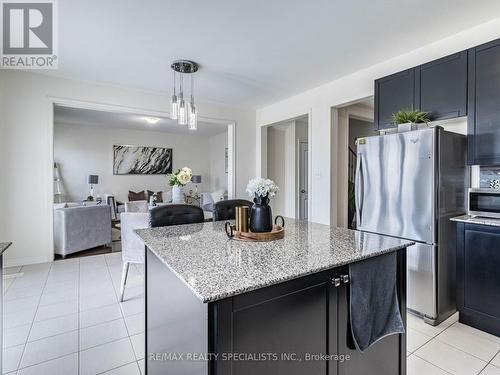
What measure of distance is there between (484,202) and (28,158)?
520 cm

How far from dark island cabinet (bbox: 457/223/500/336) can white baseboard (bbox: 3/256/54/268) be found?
15.9 feet

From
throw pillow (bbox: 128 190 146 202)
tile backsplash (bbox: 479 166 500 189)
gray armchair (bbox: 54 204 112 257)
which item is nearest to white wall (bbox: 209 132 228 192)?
throw pillow (bbox: 128 190 146 202)

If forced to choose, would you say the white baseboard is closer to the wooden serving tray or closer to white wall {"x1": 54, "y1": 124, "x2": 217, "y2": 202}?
the wooden serving tray

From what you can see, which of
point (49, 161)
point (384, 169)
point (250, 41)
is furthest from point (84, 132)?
point (384, 169)

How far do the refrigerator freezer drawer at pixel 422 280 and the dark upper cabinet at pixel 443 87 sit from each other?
126cm

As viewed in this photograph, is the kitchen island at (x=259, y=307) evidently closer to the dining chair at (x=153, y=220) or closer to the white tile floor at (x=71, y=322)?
the white tile floor at (x=71, y=322)

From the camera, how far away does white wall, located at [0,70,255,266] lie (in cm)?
354

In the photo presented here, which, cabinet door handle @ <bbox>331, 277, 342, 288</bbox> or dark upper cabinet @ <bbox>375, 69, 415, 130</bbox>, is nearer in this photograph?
cabinet door handle @ <bbox>331, 277, 342, 288</bbox>

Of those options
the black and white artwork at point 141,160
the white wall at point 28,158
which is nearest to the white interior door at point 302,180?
the white wall at point 28,158

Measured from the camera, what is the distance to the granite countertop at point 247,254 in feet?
3.23

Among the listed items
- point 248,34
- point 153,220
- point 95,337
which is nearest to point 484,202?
point 248,34

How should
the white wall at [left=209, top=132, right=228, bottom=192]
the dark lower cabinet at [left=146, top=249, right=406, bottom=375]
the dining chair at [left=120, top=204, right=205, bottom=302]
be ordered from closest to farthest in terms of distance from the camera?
the dark lower cabinet at [left=146, top=249, right=406, bottom=375] → the dining chair at [left=120, top=204, right=205, bottom=302] → the white wall at [left=209, top=132, right=228, bottom=192]

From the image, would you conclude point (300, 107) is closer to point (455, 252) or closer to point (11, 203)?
point (455, 252)

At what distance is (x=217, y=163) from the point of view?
341 inches
